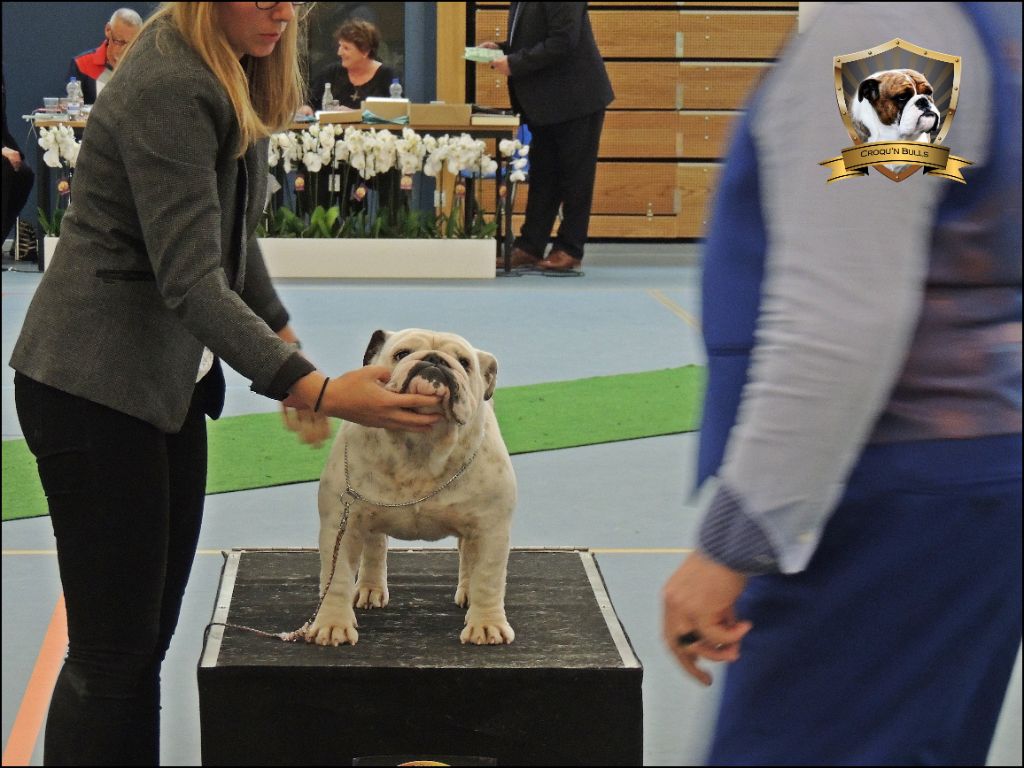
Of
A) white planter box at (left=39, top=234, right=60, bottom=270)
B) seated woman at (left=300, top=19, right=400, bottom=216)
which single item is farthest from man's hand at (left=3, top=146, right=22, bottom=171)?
seated woman at (left=300, top=19, right=400, bottom=216)

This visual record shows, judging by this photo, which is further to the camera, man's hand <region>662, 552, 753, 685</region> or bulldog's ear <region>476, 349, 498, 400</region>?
bulldog's ear <region>476, 349, 498, 400</region>

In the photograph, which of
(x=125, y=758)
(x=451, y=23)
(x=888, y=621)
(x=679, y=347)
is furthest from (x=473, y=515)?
(x=451, y=23)

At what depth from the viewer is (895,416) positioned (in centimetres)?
126

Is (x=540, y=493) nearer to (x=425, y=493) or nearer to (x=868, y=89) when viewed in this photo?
(x=425, y=493)

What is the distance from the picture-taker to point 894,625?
1.31 metres

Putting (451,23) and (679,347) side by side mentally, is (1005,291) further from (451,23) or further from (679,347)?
(451,23)

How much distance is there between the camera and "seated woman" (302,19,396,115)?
12047 millimetres

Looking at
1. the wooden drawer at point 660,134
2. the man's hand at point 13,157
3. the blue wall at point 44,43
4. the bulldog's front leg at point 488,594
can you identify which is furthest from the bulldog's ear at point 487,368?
the blue wall at point 44,43

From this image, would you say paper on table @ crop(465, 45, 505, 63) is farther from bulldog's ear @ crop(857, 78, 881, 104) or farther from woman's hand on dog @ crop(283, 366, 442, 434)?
bulldog's ear @ crop(857, 78, 881, 104)

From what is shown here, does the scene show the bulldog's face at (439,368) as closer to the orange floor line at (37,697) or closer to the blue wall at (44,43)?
the orange floor line at (37,697)

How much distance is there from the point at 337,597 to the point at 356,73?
33.1 feet

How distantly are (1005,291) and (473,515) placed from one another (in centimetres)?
166

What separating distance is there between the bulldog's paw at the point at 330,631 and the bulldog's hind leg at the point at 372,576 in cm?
24

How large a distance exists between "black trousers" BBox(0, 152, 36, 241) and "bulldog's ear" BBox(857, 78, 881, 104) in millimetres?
10081
